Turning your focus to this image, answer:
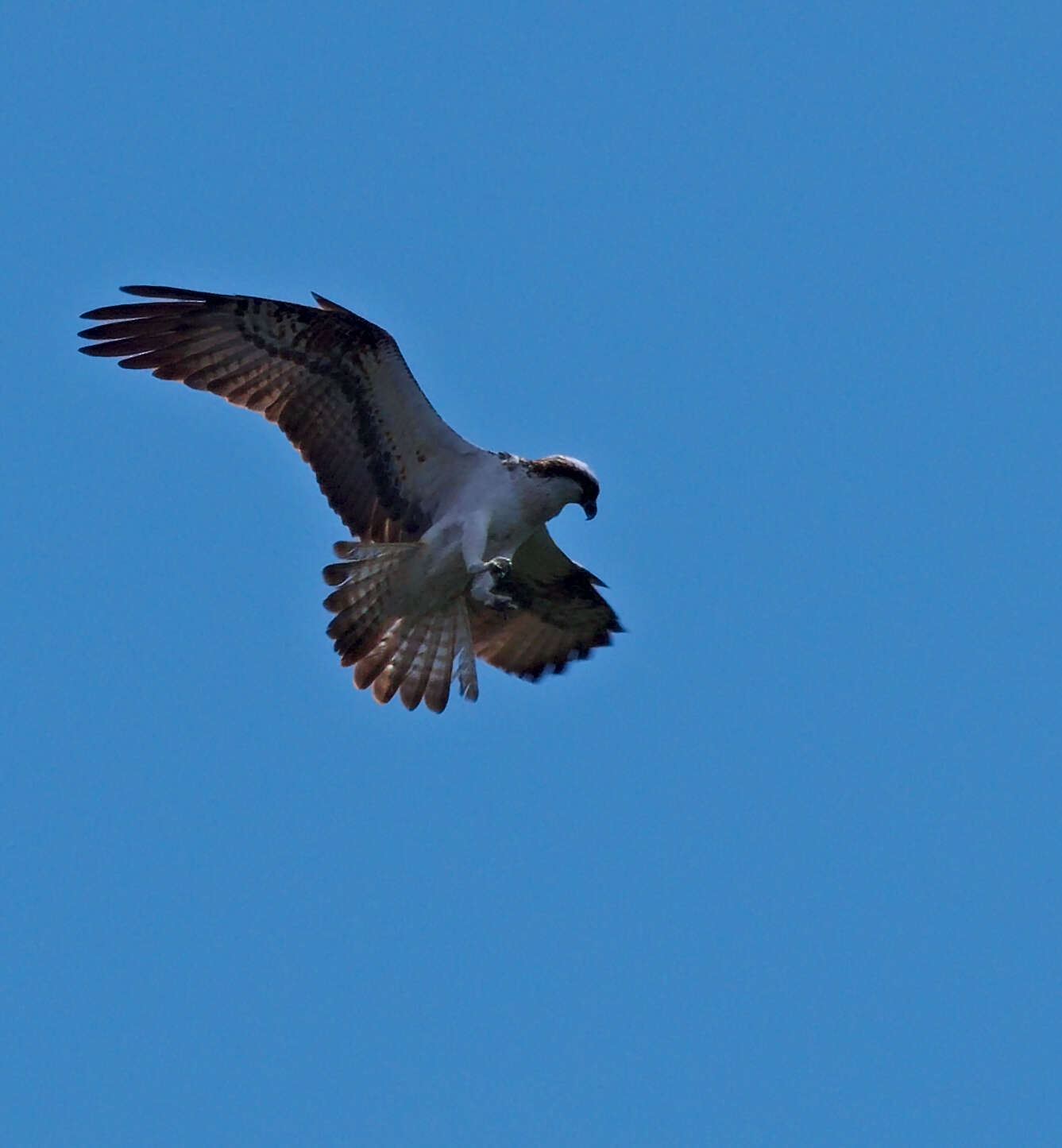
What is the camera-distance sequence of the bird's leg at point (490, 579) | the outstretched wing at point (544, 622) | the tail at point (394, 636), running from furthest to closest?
the outstretched wing at point (544, 622)
the tail at point (394, 636)
the bird's leg at point (490, 579)

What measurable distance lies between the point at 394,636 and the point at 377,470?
44.5 inches

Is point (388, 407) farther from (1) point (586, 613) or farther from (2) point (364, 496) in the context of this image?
(1) point (586, 613)

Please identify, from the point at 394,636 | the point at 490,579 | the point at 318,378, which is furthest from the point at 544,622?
the point at 318,378

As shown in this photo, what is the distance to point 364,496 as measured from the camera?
16.0 m

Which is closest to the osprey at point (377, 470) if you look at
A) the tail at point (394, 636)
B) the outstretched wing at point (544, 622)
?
the tail at point (394, 636)

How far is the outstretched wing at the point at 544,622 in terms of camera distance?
16.8 meters

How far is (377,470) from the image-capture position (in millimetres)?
15938

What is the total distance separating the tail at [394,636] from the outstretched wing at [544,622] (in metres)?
0.94

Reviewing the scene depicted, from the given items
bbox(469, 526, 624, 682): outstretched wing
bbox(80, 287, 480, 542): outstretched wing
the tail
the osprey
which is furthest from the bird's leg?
bbox(469, 526, 624, 682): outstretched wing

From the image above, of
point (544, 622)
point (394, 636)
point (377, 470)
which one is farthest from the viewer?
point (544, 622)

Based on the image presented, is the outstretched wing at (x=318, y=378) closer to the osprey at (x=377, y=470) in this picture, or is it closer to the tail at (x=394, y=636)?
the osprey at (x=377, y=470)

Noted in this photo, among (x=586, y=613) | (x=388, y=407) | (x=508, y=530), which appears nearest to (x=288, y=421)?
(x=388, y=407)

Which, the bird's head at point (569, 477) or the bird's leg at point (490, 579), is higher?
the bird's head at point (569, 477)

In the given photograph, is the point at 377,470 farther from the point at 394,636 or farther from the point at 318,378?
the point at 394,636
